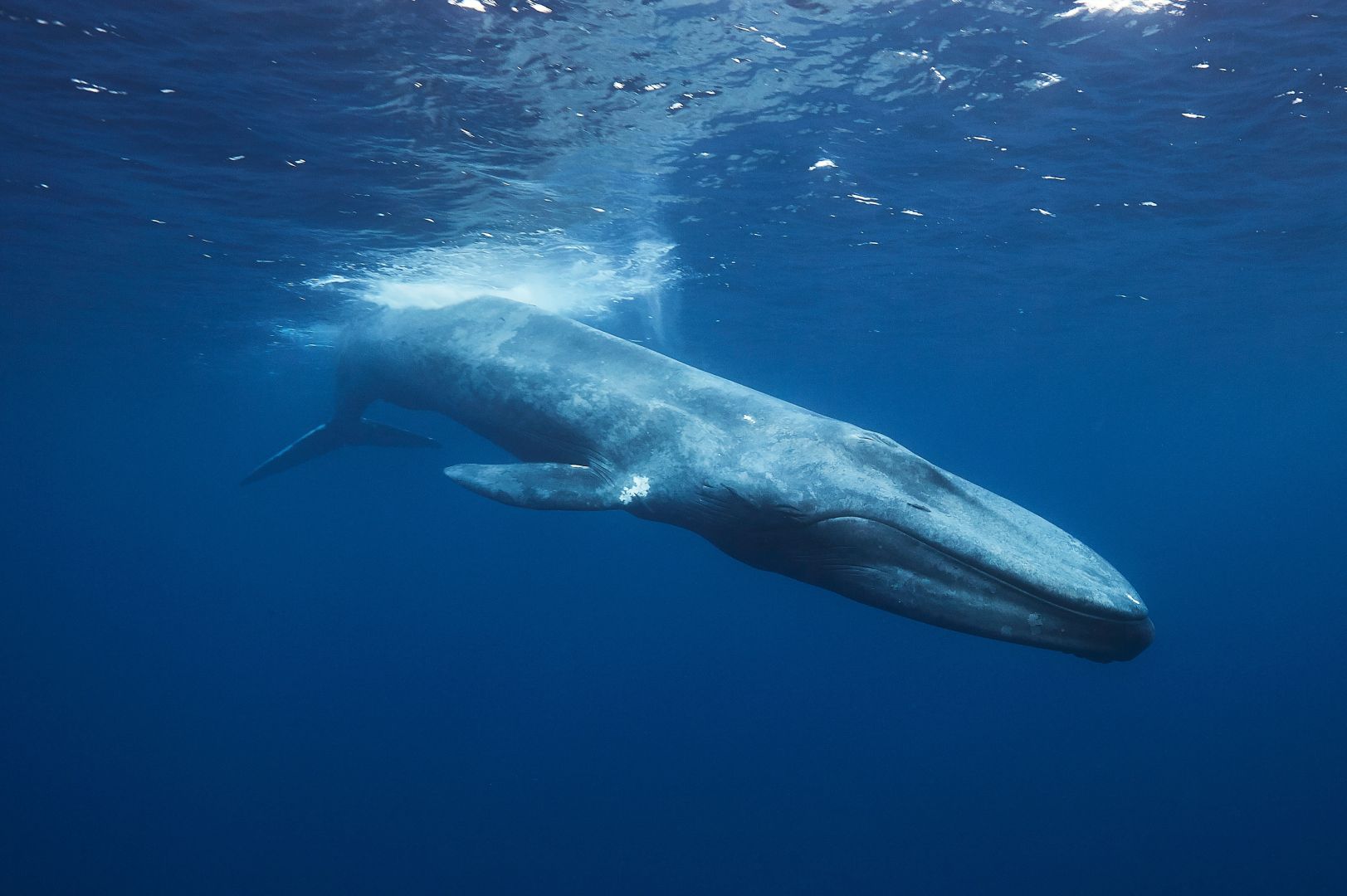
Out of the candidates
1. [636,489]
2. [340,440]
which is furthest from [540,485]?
[340,440]

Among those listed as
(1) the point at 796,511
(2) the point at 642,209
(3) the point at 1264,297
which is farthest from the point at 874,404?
(1) the point at 796,511

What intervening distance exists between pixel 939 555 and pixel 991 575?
12.3 inches

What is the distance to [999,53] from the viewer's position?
33.0 ft

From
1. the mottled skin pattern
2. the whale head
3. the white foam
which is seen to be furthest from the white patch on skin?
the white foam

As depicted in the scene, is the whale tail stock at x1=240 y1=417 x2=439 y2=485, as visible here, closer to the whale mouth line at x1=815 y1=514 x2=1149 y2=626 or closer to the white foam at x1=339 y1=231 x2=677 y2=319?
the white foam at x1=339 y1=231 x2=677 y2=319

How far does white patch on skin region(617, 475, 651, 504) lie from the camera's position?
19.7 feet

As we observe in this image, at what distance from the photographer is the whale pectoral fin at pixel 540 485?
6.08m

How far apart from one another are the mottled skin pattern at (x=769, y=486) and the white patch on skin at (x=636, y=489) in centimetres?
1

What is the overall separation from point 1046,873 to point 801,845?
6929mm

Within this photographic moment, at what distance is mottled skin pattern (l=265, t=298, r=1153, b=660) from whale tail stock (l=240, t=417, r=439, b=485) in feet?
14.4

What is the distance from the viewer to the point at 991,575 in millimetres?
4270

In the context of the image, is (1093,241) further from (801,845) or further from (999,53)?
(801,845)

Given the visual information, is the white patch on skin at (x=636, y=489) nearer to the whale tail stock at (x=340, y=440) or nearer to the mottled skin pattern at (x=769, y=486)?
the mottled skin pattern at (x=769, y=486)

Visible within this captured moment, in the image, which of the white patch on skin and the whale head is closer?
the whale head
